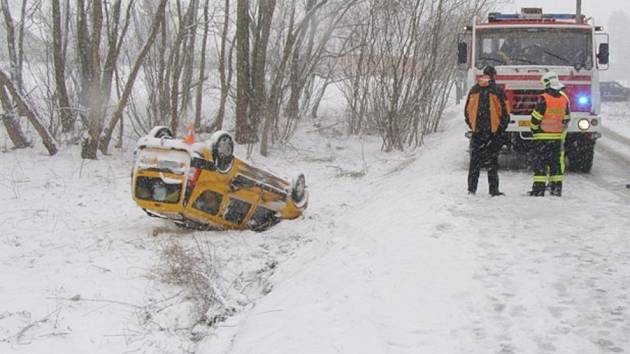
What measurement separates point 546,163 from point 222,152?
15.0 ft

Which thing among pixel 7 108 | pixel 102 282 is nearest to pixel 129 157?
pixel 7 108

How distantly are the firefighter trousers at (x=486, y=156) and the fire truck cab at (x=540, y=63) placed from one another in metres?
2.10

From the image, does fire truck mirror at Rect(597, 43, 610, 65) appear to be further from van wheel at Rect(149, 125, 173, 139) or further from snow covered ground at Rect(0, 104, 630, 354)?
van wheel at Rect(149, 125, 173, 139)

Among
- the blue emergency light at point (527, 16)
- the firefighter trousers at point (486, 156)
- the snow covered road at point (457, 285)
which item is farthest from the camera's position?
the blue emergency light at point (527, 16)

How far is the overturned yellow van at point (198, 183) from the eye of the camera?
8.49 metres

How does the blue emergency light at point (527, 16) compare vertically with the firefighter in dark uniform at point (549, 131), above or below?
above

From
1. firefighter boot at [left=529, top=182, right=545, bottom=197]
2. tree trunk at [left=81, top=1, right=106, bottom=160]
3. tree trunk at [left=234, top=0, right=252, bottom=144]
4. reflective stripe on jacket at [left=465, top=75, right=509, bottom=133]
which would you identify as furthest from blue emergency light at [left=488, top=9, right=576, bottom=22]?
tree trunk at [left=81, top=1, right=106, bottom=160]

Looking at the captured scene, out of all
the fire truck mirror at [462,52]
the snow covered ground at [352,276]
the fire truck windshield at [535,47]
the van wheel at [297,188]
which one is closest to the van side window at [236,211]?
the snow covered ground at [352,276]

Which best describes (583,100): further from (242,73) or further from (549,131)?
(242,73)

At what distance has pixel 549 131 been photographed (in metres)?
9.38

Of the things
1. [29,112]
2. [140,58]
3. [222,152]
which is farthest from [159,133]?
[29,112]

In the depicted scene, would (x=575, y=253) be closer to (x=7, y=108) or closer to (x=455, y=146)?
(x=455, y=146)

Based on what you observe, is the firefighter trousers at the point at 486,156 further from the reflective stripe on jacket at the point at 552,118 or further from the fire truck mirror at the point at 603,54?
the fire truck mirror at the point at 603,54

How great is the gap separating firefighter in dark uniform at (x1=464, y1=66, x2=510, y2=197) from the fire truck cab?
2.12 m
